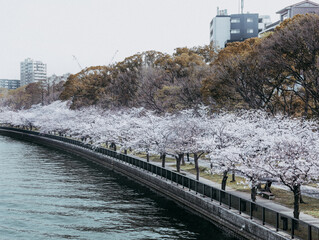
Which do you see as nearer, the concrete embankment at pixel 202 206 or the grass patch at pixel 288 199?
the concrete embankment at pixel 202 206

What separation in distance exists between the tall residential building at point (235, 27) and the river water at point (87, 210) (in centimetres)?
8011

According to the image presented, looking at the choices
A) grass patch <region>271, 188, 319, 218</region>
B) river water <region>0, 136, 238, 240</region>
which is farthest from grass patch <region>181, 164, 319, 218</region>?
river water <region>0, 136, 238, 240</region>

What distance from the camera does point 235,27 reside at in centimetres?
12150

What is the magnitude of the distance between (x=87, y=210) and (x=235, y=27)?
9861 cm

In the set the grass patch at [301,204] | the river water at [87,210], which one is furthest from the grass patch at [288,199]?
the river water at [87,210]

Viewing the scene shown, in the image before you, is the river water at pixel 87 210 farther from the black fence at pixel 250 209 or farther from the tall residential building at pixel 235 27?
the tall residential building at pixel 235 27

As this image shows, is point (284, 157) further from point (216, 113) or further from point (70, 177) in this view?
point (70, 177)

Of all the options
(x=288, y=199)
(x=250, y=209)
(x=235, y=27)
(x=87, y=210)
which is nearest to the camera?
(x=250, y=209)

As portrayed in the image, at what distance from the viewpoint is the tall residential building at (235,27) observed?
121 m

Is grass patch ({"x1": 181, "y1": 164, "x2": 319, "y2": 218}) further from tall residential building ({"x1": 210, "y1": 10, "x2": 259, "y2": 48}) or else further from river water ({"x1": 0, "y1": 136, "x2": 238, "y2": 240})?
tall residential building ({"x1": 210, "y1": 10, "x2": 259, "y2": 48})

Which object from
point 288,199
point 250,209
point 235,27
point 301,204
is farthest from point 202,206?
point 235,27

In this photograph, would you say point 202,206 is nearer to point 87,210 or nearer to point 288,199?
point 288,199

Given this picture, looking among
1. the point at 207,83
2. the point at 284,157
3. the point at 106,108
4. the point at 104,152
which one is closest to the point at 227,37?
the point at 106,108

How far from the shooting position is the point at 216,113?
159 ft
